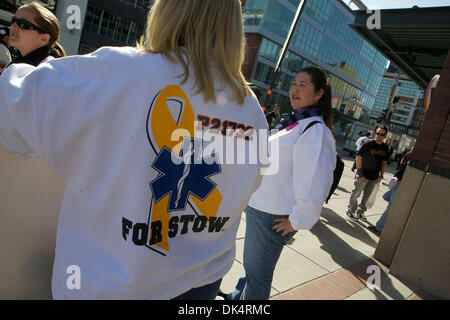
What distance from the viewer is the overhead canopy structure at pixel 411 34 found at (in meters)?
5.94

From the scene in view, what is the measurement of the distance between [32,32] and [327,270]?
4.13 m

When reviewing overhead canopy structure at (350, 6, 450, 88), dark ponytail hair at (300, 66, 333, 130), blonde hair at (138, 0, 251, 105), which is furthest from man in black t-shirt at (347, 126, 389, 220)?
blonde hair at (138, 0, 251, 105)

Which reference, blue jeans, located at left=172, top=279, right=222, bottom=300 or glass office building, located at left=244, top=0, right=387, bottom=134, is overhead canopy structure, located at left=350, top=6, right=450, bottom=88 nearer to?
blue jeans, located at left=172, top=279, right=222, bottom=300

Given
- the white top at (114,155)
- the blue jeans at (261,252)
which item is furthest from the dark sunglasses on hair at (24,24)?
the blue jeans at (261,252)

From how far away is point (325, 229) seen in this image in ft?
19.4

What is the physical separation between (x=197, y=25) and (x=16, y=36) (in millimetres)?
2004

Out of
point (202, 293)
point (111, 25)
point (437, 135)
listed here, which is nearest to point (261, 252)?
point (202, 293)

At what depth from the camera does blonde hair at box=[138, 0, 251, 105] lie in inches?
41.6

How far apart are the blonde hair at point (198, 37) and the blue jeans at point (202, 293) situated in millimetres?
743

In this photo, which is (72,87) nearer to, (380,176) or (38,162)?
(38,162)

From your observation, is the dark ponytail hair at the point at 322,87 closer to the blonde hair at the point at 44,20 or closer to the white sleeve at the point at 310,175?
the white sleeve at the point at 310,175

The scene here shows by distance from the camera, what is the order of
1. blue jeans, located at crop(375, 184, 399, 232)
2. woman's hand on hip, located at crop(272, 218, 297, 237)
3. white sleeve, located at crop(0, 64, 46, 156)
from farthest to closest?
1. blue jeans, located at crop(375, 184, 399, 232)
2. woman's hand on hip, located at crop(272, 218, 297, 237)
3. white sleeve, located at crop(0, 64, 46, 156)

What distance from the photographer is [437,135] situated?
14.7 feet
